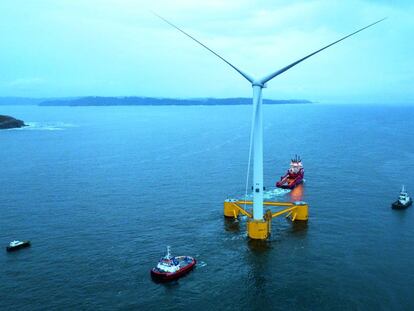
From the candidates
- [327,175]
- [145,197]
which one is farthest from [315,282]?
[327,175]

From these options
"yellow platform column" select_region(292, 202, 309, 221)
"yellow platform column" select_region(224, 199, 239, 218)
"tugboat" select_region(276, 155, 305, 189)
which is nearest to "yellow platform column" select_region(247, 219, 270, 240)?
"yellow platform column" select_region(224, 199, 239, 218)

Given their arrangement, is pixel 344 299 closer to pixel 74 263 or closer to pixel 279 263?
pixel 279 263

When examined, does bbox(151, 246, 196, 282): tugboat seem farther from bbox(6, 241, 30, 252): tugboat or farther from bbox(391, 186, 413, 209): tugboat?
bbox(391, 186, 413, 209): tugboat

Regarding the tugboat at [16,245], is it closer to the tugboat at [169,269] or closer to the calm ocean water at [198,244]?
the calm ocean water at [198,244]

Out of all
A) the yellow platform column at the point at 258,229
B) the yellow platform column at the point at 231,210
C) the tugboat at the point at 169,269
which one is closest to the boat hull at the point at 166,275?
the tugboat at the point at 169,269

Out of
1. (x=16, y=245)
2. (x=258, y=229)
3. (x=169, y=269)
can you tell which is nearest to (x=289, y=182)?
(x=258, y=229)

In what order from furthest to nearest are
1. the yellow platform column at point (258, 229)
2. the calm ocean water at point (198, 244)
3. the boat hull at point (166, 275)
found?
the yellow platform column at point (258, 229), the boat hull at point (166, 275), the calm ocean water at point (198, 244)

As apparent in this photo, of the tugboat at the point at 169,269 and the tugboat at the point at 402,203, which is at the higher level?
the tugboat at the point at 402,203

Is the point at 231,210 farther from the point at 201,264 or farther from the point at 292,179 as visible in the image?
the point at 292,179
